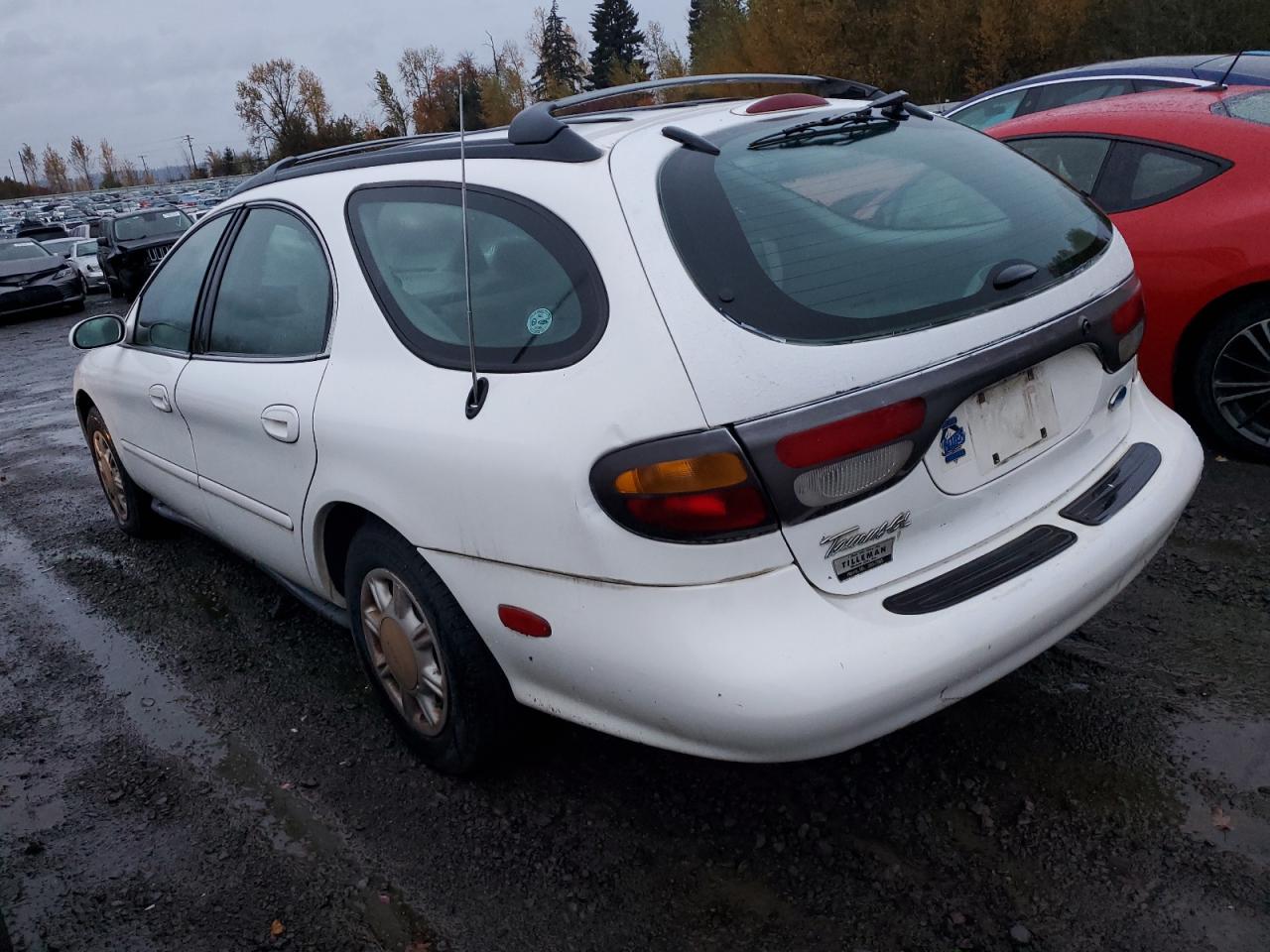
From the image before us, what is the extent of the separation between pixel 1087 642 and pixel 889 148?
5.33ft

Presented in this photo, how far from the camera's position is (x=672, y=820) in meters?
2.58

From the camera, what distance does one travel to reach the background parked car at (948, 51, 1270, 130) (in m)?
7.27

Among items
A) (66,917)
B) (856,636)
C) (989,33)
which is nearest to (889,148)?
(856,636)

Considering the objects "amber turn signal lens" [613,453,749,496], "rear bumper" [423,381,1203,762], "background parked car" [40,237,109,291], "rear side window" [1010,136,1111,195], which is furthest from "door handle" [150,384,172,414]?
"background parked car" [40,237,109,291]

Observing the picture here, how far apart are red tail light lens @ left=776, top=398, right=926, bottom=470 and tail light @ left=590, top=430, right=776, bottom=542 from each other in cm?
9

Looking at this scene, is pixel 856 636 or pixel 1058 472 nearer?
pixel 856 636

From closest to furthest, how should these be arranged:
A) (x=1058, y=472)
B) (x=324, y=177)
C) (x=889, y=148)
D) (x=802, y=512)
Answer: (x=802, y=512) → (x=1058, y=472) → (x=889, y=148) → (x=324, y=177)

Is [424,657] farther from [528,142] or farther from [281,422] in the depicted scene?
[528,142]

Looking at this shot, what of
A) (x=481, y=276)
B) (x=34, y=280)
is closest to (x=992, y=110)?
(x=481, y=276)

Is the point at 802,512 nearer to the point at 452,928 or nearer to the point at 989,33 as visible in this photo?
the point at 452,928

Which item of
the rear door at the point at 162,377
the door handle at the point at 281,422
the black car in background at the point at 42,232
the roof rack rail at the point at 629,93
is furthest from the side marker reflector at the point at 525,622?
the black car in background at the point at 42,232

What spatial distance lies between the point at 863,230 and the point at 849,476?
0.62 m

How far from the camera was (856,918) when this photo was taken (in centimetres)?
220

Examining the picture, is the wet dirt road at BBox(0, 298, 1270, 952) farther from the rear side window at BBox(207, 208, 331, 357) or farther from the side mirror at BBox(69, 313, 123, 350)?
the side mirror at BBox(69, 313, 123, 350)
